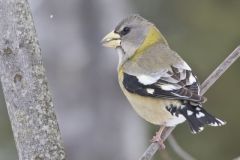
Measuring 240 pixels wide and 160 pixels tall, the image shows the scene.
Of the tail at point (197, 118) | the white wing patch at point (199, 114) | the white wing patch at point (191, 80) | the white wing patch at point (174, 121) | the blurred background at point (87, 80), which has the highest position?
the white wing patch at point (191, 80)

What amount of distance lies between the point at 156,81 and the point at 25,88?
4.54 feet

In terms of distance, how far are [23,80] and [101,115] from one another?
13.2 feet

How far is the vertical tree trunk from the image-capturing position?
2.29m

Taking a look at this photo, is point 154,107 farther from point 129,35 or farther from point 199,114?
point 129,35

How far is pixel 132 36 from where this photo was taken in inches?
165

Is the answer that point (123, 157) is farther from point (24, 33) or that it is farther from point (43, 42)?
point (24, 33)

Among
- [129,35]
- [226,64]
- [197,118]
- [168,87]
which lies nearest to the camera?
[226,64]

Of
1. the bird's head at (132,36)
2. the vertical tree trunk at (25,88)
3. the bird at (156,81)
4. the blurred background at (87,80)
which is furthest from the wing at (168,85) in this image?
the blurred background at (87,80)

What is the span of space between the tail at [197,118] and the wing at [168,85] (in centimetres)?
8

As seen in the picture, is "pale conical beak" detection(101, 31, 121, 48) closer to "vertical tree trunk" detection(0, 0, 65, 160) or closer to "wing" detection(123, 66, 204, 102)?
"wing" detection(123, 66, 204, 102)

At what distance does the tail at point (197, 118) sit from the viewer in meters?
3.19

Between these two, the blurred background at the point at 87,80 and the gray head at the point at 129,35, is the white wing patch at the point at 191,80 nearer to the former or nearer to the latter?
the gray head at the point at 129,35

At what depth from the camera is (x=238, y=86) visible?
7168 mm

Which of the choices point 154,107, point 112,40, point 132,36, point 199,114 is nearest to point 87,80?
point 132,36
